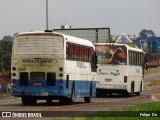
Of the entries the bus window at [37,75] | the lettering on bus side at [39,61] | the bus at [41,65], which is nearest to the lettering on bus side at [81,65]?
the bus at [41,65]

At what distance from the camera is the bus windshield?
148 feet

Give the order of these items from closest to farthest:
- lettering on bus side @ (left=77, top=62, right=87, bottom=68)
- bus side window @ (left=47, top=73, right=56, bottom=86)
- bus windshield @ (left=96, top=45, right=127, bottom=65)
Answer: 1. bus side window @ (left=47, top=73, right=56, bottom=86)
2. lettering on bus side @ (left=77, top=62, right=87, bottom=68)
3. bus windshield @ (left=96, top=45, right=127, bottom=65)

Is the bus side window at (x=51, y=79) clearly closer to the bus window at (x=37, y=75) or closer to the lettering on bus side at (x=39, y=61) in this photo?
the bus window at (x=37, y=75)

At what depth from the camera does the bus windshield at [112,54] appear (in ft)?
148

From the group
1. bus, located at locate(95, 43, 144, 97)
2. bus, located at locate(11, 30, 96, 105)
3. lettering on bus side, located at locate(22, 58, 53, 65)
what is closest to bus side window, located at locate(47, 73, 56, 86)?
bus, located at locate(11, 30, 96, 105)

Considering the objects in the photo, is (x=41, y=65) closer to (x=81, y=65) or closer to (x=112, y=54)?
(x=81, y=65)

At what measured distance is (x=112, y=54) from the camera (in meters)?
45.3

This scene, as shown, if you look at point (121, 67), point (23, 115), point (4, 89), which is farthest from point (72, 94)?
point (4, 89)

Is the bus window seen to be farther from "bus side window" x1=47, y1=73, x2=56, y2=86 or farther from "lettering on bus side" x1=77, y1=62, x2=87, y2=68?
"lettering on bus side" x1=77, y1=62, x2=87, y2=68

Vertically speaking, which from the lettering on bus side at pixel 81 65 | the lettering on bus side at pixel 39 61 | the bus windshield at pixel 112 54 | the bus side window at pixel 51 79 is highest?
the bus windshield at pixel 112 54

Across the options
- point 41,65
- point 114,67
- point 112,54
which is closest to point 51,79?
point 41,65

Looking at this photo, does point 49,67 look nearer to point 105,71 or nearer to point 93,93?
point 93,93

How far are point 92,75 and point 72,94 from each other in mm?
4310

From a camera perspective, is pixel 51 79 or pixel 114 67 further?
pixel 114 67
